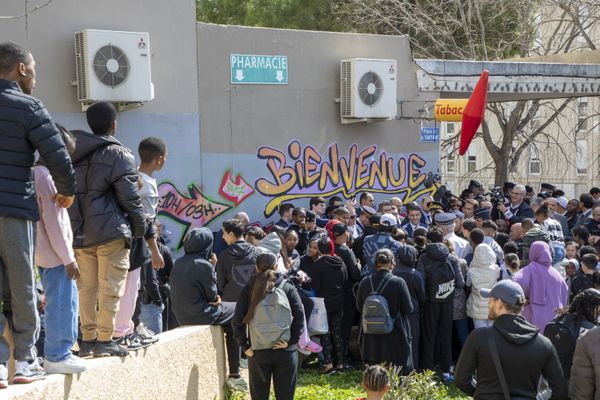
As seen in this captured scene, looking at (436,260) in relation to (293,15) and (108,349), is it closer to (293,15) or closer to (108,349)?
(108,349)

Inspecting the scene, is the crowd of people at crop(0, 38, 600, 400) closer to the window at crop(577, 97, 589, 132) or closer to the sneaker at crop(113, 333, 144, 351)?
the sneaker at crop(113, 333, 144, 351)

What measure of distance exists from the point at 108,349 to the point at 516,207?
34.2ft

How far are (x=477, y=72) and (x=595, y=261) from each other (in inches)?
318

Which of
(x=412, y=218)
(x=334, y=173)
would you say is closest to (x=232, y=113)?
(x=334, y=173)

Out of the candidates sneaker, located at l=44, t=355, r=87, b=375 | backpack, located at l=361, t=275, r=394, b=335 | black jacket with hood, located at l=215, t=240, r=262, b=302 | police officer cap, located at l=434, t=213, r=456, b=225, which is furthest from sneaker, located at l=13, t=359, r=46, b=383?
police officer cap, located at l=434, t=213, r=456, b=225

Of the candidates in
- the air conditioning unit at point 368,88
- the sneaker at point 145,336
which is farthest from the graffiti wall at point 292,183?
the sneaker at point 145,336

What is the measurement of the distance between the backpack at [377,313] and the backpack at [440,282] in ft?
3.18

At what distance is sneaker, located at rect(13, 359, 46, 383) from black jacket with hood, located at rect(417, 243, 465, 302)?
5603 millimetres

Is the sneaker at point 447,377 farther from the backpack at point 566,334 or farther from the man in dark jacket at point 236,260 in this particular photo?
the man in dark jacket at point 236,260

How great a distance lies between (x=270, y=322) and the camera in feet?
25.1

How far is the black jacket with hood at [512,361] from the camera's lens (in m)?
6.02

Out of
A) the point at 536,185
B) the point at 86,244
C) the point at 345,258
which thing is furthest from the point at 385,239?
the point at 536,185

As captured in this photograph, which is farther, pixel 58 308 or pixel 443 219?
pixel 443 219

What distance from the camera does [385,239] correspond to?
35.7ft
